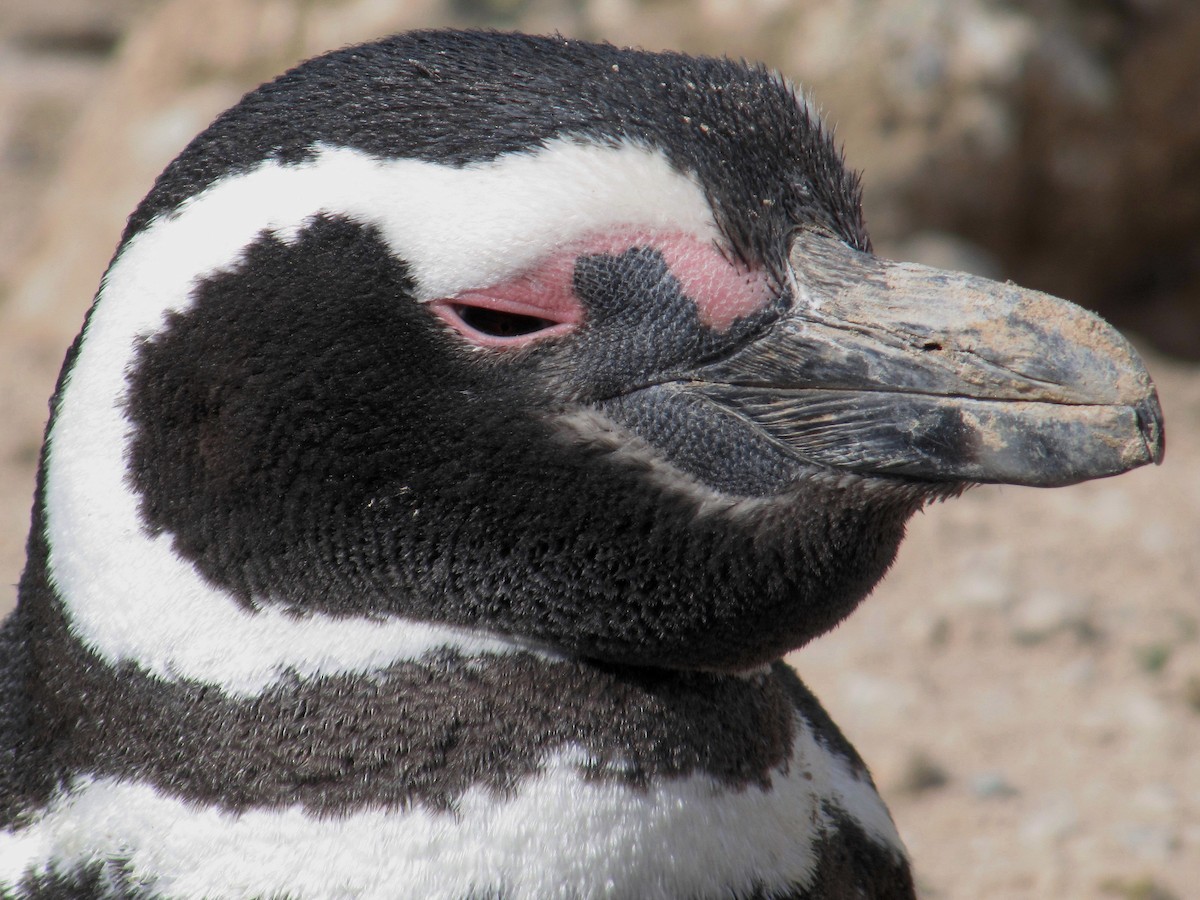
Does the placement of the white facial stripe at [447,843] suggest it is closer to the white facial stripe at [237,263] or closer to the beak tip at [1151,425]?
the white facial stripe at [237,263]

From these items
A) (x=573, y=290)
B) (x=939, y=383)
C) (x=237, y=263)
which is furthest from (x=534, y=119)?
(x=939, y=383)

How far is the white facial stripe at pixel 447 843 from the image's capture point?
1.26 meters

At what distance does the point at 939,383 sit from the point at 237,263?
600 mm

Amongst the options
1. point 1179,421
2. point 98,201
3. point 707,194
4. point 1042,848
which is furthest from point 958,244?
point 707,194

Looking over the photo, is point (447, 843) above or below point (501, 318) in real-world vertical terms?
below

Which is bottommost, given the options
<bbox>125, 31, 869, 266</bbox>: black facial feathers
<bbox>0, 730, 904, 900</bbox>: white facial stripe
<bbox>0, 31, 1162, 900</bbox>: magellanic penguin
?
<bbox>0, 730, 904, 900</bbox>: white facial stripe

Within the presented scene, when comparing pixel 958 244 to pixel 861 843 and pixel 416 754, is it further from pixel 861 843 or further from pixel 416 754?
pixel 416 754

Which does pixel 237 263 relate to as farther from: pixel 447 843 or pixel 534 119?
pixel 447 843

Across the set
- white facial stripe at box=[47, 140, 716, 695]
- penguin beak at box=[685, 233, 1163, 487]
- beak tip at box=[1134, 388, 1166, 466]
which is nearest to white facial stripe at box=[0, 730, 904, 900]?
white facial stripe at box=[47, 140, 716, 695]

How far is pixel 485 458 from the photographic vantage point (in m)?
1.27

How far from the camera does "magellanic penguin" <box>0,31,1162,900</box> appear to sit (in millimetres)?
1260

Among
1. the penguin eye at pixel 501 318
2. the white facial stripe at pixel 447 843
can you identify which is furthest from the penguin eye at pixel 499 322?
the white facial stripe at pixel 447 843

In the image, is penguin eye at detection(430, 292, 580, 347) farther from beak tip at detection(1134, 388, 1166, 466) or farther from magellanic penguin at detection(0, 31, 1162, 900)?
beak tip at detection(1134, 388, 1166, 466)

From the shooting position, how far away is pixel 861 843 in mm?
1597
